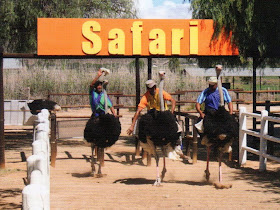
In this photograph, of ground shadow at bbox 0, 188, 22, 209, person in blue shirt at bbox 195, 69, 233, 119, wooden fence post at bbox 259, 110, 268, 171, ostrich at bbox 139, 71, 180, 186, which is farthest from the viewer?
wooden fence post at bbox 259, 110, 268, 171

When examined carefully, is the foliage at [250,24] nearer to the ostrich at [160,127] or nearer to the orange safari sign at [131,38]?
the orange safari sign at [131,38]

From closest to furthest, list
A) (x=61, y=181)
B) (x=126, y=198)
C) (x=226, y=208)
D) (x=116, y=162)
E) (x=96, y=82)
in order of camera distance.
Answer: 1. (x=226, y=208)
2. (x=126, y=198)
3. (x=61, y=181)
4. (x=96, y=82)
5. (x=116, y=162)

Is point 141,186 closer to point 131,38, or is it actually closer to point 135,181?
point 135,181

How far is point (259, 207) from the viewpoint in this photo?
26.0ft

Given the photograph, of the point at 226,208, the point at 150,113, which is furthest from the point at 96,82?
the point at 226,208

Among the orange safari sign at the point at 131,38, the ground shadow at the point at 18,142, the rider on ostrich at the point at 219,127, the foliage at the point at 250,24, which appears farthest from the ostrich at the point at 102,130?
the ground shadow at the point at 18,142

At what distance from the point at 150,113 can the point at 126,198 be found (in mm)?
1645

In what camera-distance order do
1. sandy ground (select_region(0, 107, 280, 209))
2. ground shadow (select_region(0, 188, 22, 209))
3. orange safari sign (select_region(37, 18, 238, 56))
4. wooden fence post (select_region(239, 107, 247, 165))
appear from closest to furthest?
ground shadow (select_region(0, 188, 22, 209)), sandy ground (select_region(0, 107, 280, 209)), wooden fence post (select_region(239, 107, 247, 165)), orange safari sign (select_region(37, 18, 238, 56))

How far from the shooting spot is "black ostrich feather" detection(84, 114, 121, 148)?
10570 millimetres

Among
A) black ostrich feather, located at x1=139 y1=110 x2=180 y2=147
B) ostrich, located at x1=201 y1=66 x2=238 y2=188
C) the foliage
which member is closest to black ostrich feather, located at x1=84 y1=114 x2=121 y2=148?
black ostrich feather, located at x1=139 y1=110 x2=180 y2=147

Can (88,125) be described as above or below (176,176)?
above

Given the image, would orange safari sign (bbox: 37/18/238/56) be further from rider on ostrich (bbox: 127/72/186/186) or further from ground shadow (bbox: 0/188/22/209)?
ground shadow (bbox: 0/188/22/209)

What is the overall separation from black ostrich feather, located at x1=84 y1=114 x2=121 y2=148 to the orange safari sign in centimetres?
302

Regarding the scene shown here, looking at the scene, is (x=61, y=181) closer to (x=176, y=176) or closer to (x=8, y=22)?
(x=176, y=176)
